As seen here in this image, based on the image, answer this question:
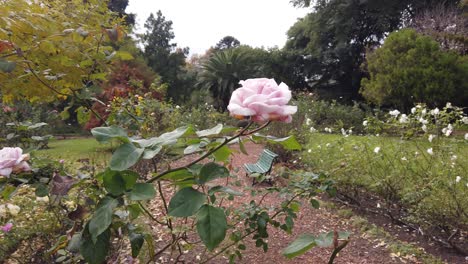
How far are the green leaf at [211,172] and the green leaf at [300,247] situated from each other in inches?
8.3

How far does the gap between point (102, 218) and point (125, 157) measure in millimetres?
119

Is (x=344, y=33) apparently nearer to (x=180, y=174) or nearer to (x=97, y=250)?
(x=180, y=174)

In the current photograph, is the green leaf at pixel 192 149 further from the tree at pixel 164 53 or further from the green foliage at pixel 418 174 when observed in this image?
the tree at pixel 164 53

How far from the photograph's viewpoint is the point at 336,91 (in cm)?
1777

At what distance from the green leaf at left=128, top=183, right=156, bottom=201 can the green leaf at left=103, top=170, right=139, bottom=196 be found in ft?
0.07

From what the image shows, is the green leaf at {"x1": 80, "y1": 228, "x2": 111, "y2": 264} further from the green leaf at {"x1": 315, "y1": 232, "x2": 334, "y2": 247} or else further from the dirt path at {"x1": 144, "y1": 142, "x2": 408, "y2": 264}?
the dirt path at {"x1": 144, "y1": 142, "x2": 408, "y2": 264}

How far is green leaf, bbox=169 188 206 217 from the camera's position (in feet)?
1.92

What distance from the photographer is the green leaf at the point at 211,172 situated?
0.67 m

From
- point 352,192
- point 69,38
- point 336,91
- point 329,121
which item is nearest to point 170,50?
point 336,91

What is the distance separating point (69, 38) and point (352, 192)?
10.9 ft

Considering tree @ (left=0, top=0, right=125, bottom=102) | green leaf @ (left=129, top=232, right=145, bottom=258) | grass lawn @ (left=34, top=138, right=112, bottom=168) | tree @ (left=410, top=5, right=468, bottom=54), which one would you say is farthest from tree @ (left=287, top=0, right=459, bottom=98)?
green leaf @ (left=129, top=232, right=145, bottom=258)

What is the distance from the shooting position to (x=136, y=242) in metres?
0.83

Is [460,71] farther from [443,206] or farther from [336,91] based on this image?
[443,206]

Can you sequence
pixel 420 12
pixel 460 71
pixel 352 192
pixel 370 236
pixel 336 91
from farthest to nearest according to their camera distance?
pixel 336 91 → pixel 420 12 → pixel 460 71 → pixel 352 192 → pixel 370 236
